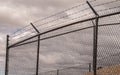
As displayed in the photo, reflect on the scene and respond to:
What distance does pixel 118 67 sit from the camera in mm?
12273

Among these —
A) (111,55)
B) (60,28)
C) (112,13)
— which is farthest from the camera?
(60,28)

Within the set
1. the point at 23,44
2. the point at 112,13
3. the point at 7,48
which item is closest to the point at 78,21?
the point at 112,13

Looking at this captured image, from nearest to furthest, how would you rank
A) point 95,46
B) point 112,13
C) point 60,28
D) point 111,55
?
point 112,13 < point 95,46 < point 111,55 < point 60,28

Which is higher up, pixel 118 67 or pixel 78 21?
pixel 78 21

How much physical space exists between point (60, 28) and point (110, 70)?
13.4 ft

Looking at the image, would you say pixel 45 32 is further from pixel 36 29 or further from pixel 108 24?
pixel 108 24

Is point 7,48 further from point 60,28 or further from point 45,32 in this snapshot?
point 60,28

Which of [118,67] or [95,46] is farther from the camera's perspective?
[118,67]

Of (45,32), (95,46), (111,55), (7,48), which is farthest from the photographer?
(7,48)

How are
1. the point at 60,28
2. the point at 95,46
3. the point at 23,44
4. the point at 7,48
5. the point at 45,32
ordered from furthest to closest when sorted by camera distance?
1. the point at 7,48
2. the point at 23,44
3. the point at 45,32
4. the point at 60,28
5. the point at 95,46

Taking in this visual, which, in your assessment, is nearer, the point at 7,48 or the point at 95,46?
the point at 95,46

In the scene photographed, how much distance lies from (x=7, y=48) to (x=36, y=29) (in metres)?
2.32

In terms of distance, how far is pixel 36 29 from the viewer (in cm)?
1017

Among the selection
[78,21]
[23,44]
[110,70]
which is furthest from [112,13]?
[110,70]
